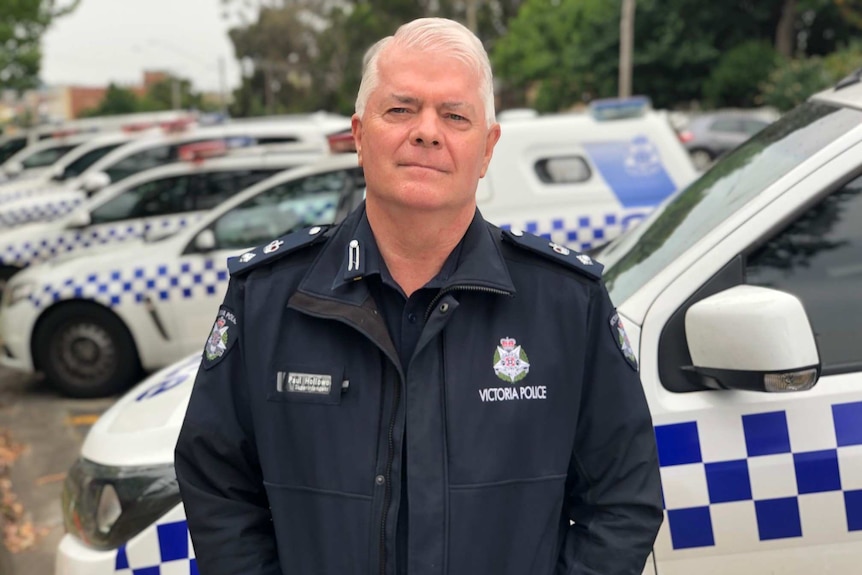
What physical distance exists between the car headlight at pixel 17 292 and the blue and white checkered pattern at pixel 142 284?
6cm

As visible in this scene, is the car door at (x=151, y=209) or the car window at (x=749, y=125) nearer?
the car door at (x=151, y=209)

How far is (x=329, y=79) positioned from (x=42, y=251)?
165 ft

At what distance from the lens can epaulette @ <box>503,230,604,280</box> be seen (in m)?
1.67

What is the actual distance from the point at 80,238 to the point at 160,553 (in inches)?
251

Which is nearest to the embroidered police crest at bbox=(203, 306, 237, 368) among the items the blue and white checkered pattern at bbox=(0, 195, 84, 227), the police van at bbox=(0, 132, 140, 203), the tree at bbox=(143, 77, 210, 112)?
the blue and white checkered pattern at bbox=(0, 195, 84, 227)

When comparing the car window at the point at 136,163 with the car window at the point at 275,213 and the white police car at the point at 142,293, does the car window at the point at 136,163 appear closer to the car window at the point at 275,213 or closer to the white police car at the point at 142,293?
the white police car at the point at 142,293

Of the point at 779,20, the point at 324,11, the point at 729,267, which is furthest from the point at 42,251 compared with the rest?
the point at 324,11

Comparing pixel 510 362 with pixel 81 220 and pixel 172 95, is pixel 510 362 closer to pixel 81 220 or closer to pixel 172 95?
pixel 81 220

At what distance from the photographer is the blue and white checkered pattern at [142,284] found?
640cm

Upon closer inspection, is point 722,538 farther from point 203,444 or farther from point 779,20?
point 779,20

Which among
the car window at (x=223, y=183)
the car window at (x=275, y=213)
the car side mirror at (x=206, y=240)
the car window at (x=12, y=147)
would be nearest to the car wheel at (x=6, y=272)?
the car window at (x=223, y=183)

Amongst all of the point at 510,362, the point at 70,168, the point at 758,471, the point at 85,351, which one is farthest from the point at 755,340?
the point at 70,168

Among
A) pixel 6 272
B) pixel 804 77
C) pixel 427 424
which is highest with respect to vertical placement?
pixel 804 77

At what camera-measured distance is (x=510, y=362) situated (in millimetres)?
1597
